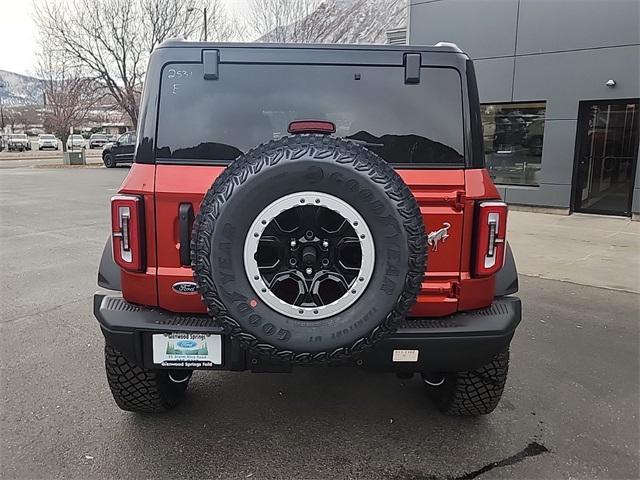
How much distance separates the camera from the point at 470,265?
8.54ft

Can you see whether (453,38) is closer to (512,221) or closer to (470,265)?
(512,221)

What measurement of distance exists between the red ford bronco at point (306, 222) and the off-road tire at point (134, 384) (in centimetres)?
1

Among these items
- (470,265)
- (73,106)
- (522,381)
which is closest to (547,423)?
(522,381)

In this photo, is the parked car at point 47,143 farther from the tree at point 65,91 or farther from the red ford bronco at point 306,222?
the red ford bronco at point 306,222

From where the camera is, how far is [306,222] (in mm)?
2252

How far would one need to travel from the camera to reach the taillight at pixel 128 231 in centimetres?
248

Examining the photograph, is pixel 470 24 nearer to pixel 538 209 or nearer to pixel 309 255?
pixel 538 209

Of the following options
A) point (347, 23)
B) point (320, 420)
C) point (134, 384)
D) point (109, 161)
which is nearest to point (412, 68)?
point (320, 420)

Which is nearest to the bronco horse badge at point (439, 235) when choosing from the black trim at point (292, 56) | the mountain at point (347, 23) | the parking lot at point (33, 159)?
the black trim at point (292, 56)

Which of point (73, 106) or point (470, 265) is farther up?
point (73, 106)

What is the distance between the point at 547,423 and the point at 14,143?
52270 mm

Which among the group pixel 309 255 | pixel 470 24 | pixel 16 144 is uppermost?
pixel 470 24

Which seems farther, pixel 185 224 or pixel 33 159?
pixel 33 159

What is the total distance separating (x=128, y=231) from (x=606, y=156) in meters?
11.3
